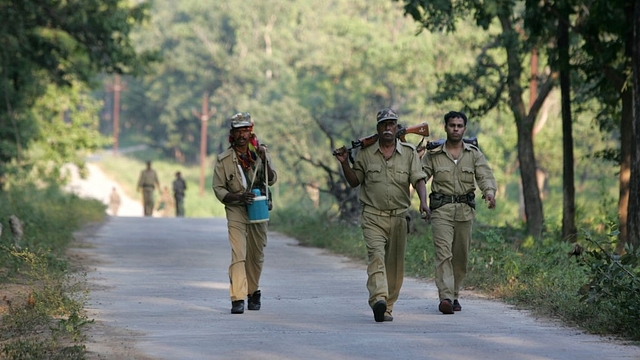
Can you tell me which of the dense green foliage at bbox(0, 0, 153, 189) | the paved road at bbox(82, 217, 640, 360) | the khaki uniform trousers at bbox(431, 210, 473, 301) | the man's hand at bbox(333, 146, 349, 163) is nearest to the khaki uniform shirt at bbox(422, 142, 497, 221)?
the khaki uniform trousers at bbox(431, 210, 473, 301)

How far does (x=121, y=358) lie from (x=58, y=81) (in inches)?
971

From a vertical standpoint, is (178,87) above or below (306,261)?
above

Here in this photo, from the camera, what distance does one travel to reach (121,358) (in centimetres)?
874

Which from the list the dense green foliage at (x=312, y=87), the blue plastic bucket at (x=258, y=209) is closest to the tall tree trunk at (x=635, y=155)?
the blue plastic bucket at (x=258, y=209)

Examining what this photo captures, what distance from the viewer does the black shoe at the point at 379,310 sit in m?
10.9

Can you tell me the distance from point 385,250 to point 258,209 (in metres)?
1.30

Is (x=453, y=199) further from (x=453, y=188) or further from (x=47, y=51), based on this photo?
(x=47, y=51)

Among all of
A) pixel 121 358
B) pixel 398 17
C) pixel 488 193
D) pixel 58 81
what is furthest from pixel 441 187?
pixel 398 17

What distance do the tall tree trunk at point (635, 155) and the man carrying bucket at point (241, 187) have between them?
477cm

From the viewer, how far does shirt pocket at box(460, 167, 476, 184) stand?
12031mm

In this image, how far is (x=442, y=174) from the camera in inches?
475

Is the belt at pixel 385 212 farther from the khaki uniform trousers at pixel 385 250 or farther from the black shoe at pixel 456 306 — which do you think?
the black shoe at pixel 456 306

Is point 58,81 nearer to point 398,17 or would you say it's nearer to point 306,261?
point 306,261

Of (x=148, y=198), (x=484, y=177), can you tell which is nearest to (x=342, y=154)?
(x=484, y=177)
